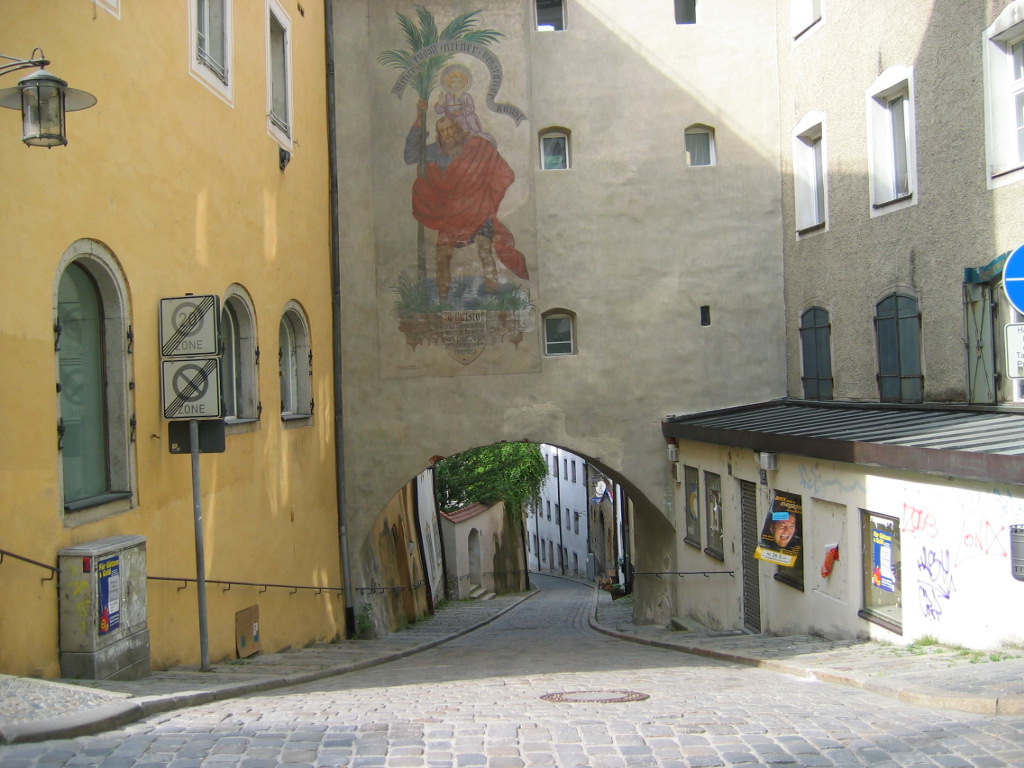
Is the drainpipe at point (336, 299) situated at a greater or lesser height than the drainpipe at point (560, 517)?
greater

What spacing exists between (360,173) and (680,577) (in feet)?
27.8

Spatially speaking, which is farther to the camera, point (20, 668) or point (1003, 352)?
point (1003, 352)

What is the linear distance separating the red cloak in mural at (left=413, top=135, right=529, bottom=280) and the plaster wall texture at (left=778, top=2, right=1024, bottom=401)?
4501 millimetres

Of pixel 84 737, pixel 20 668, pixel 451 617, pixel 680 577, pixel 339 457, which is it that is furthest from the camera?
pixel 451 617

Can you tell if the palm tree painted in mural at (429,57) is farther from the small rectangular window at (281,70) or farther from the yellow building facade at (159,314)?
the small rectangular window at (281,70)

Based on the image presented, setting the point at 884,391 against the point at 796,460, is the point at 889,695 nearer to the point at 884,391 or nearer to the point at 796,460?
the point at 796,460

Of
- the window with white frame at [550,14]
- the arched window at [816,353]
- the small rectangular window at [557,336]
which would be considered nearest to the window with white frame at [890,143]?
the arched window at [816,353]

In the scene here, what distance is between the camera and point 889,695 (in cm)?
754

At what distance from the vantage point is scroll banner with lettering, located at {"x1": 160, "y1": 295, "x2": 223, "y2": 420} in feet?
29.8

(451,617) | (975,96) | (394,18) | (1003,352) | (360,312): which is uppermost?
(394,18)

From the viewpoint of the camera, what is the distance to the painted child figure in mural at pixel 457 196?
1692cm

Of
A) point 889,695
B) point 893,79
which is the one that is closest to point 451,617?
→ point 893,79

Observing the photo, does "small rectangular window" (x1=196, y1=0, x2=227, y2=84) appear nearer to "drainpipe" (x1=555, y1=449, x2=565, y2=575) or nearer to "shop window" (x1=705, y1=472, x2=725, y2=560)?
"shop window" (x1=705, y1=472, x2=725, y2=560)

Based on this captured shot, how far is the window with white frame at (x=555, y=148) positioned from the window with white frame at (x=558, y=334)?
7.95 feet
